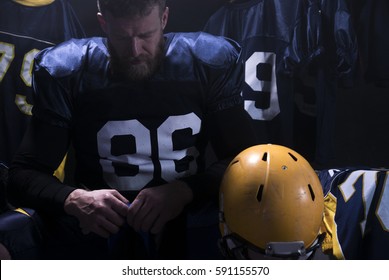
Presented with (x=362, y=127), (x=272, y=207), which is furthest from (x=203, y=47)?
(x=362, y=127)

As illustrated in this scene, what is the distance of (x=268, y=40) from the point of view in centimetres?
124

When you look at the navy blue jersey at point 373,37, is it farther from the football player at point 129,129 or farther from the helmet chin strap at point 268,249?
the helmet chin strap at point 268,249

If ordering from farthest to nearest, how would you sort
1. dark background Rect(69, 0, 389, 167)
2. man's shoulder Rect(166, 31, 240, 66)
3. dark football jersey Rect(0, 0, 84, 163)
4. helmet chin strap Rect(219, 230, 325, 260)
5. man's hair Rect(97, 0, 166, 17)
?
dark background Rect(69, 0, 389, 167) < dark football jersey Rect(0, 0, 84, 163) < man's shoulder Rect(166, 31, 240, 66) < man's hair Rect(97, 0, 166, 17) < helmet chin strap Rect(219, 230, 325, 260)

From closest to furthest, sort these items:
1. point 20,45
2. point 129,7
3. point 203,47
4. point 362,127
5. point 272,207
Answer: point 272,207 < point 129,7 < point 203,47 < point 20,45 < point 362,127

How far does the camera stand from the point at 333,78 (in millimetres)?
1280

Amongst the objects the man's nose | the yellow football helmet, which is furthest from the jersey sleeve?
the yellow football helmet

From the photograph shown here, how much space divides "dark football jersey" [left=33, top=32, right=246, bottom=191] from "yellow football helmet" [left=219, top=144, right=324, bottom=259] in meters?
0.20

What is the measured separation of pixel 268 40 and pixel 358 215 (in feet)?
1.66

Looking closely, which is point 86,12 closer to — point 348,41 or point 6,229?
point 6,229

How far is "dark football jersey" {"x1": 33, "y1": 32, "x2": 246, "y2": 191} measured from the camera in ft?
3.40

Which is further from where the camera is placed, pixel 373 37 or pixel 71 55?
pixel 373 37

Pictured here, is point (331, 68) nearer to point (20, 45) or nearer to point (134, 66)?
point (134, 66)

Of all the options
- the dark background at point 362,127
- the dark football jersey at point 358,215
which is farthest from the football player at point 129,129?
the dark background at point 362,127

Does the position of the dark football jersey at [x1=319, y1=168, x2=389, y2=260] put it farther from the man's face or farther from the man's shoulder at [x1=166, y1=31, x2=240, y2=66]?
the man's face
